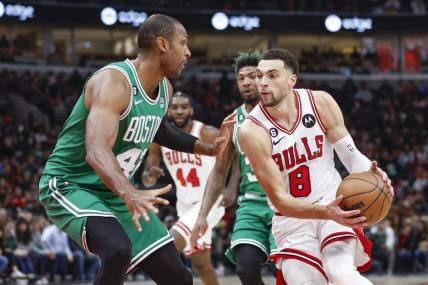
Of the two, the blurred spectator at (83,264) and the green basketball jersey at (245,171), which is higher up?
the green basketball jersey at (245,171)

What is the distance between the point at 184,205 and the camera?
9406mm

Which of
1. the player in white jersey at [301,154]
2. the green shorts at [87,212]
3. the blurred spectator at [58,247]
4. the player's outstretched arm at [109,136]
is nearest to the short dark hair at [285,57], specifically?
the player in white jersey at [301,154]

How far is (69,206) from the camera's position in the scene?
525cm

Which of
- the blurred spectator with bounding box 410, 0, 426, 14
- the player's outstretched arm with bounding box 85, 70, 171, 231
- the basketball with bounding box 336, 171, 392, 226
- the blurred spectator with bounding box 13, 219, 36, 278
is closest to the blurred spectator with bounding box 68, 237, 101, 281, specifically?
the blurred spectator with bounding box 13, 219, 36, 278

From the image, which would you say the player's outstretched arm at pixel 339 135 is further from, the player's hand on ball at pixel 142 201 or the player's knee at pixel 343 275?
the player's hand on ball at pixel 142 201

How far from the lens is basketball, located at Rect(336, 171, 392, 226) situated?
511 cm

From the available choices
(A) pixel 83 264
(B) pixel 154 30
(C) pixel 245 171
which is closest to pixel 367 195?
(B) pixel 154 30

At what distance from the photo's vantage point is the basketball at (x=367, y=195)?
511 cm

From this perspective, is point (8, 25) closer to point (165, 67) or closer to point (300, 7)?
point (300, 7)

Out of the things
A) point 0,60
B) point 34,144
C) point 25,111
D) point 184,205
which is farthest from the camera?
point 0,60

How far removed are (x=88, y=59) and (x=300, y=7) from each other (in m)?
7.92

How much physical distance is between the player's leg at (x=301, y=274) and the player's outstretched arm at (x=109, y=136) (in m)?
1.47

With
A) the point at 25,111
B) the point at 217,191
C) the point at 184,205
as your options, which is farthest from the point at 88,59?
the point at 217,191

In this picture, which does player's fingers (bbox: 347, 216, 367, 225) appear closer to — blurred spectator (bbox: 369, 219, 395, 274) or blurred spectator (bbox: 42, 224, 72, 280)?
blurred spectator (bbox: 42, 224, 72, 280)
